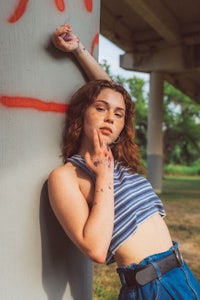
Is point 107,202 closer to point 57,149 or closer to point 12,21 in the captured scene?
point 57,149

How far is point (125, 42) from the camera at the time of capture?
11.6 meters

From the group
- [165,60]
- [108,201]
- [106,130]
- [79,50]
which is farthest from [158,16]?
[108,201]

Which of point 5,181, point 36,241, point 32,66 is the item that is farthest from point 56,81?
point 36,241

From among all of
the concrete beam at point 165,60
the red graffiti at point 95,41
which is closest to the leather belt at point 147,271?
the red graffiti at point 95,41

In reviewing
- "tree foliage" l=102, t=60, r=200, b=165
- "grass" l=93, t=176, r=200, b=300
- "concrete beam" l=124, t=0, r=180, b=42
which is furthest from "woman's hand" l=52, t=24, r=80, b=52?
"tree foliage" l=102, t=60, r=200, b=165

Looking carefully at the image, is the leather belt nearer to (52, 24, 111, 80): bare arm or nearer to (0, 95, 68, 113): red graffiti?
(0, 95, 68, 113): red graffiti

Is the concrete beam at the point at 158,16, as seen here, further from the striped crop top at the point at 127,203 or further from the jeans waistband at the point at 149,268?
the jeans waistband at the point at 149,268

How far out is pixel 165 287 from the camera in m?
1.48

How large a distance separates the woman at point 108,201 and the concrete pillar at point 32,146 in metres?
0.07

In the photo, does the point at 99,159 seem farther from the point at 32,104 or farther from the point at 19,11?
the point at 19,11

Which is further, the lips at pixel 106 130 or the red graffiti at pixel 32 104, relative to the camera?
the lips at pixel 106 130

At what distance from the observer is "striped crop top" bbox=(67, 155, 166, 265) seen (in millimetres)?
1519

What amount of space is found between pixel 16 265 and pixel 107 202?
0.39 meters

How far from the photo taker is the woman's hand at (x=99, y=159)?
1.50 m
